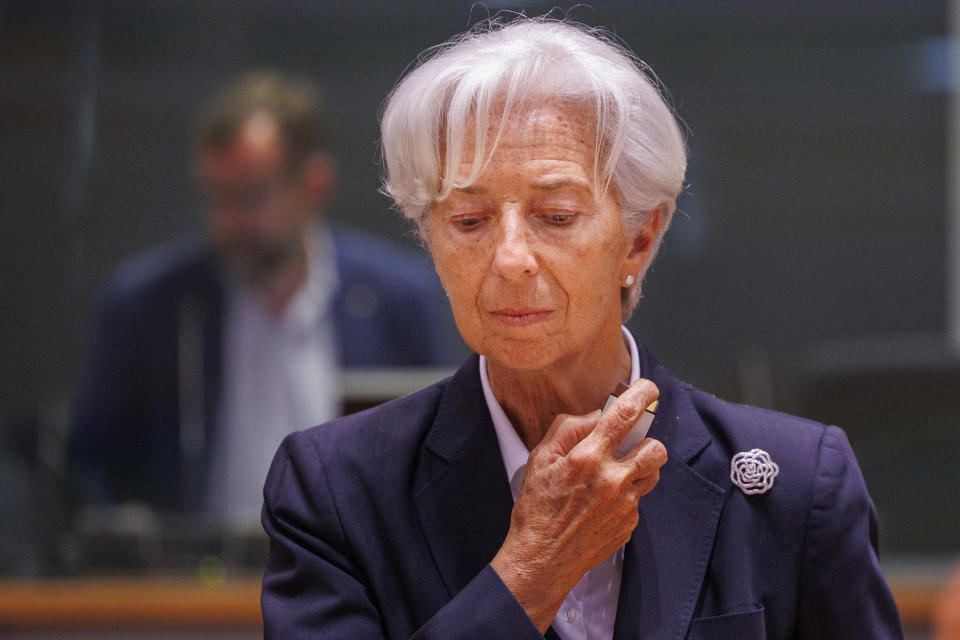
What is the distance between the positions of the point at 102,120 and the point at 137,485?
114 cm

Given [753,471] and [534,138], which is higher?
[534,138]

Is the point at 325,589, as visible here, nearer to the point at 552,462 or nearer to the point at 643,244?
the point at 552,462

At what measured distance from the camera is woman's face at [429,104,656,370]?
1339 mm

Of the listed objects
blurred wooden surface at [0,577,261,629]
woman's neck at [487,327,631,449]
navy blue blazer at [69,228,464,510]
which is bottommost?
blurred wooden surface at [0,577,261,629]

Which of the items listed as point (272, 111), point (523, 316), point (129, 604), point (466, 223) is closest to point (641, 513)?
point (523, 316)

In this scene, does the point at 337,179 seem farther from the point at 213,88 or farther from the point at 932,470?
the point at 932,470

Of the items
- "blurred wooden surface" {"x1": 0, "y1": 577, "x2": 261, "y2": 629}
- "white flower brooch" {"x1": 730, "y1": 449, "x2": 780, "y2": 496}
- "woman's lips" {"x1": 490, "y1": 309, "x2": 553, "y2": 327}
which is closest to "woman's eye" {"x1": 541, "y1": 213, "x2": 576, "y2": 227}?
"woman's lips" {"x1": 490, "y1": 309, "x2": 553, "y2": 327}

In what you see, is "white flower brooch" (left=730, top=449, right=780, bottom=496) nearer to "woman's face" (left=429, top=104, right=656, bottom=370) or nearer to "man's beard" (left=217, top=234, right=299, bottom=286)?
"woman's face" (left=429, top=104, right=656, bottom=370)

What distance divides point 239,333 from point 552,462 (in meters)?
2.33

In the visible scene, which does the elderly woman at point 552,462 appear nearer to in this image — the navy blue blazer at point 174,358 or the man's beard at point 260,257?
the navy blue blazer at point 174,358

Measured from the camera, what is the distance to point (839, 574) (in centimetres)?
138

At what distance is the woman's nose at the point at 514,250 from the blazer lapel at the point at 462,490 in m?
0.24

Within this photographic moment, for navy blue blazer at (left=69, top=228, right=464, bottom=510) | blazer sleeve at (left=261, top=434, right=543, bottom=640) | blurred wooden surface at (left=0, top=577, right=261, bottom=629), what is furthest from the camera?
navy blue blazer at (left=69, top=228, right=464, bottom=510)

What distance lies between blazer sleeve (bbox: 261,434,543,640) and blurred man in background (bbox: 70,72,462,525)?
1940 mm
